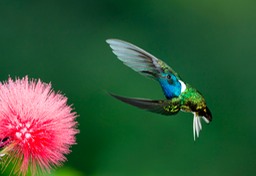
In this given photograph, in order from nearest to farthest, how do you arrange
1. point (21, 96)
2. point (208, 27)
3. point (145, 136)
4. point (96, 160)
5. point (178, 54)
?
point (21, 96) → point (96, 160) → point (145, 136) → point (178, 54) → point (208, 27)

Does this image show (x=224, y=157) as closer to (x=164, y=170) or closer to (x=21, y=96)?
(x=164, y=170)

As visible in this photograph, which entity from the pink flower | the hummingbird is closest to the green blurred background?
the hummingbird

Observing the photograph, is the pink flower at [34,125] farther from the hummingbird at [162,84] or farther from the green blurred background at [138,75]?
the green blurred background at [138,75]

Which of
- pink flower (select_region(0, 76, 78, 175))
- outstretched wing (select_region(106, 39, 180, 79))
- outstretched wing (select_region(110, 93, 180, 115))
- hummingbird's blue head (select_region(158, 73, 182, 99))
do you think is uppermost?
outstretched wing (select_region(106, 39, 180, 79))

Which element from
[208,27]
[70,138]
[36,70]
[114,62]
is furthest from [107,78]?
[70,138]

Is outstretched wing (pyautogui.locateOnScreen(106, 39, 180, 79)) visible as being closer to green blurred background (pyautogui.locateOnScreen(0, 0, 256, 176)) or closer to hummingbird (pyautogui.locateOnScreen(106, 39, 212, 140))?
hummingbird (pyautogui.locateOnScreen(106, 39, 212, 140))

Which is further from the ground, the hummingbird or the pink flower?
the hummingbird

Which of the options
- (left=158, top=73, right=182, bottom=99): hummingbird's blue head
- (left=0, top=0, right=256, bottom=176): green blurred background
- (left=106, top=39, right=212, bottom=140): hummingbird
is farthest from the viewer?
(left=0, top=0, right=256, bottom=176): green blurred background
